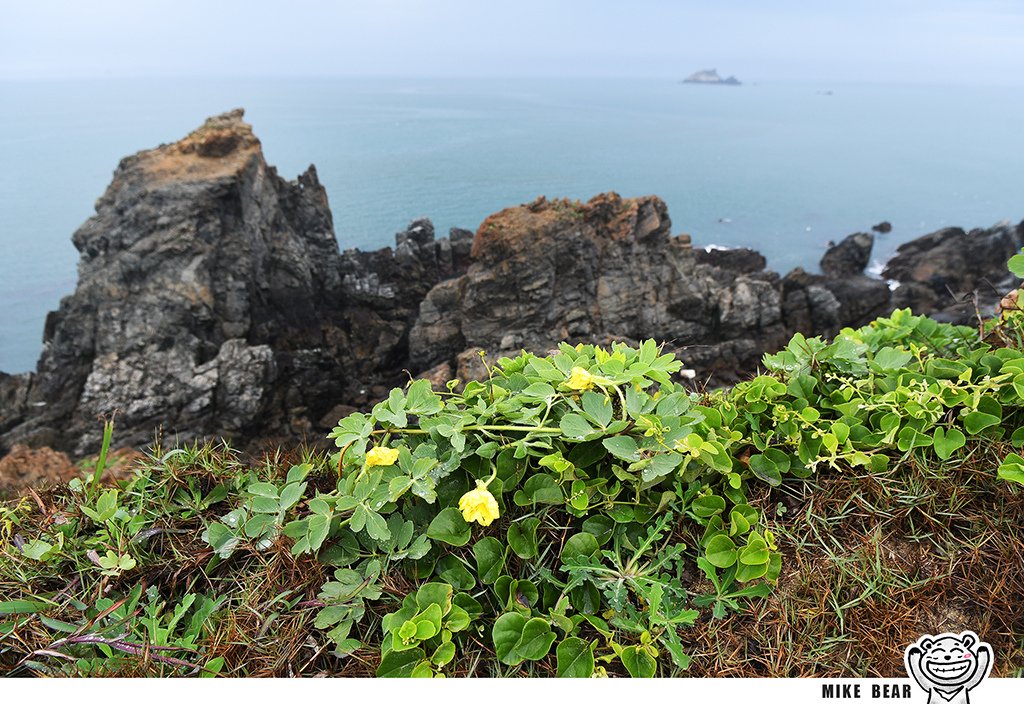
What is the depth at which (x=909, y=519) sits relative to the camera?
130 centimetres

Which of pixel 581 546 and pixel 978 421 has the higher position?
pixel 978 421

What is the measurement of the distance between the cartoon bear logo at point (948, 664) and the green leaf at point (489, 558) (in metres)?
0.76

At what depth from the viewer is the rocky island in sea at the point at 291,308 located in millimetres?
11953

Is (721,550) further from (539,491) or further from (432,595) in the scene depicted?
(432,595)

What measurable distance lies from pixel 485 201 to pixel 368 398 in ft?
87.0

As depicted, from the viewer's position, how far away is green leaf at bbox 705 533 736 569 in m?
1.20

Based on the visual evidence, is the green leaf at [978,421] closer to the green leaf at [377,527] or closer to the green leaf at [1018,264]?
the green leaf at [1018,264]

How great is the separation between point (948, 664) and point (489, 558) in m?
0.83

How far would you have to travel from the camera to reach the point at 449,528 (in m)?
1.23

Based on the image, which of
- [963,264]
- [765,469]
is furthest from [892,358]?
[963,264]

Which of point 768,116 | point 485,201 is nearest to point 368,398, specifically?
point 485,201

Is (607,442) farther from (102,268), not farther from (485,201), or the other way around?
(485,201)

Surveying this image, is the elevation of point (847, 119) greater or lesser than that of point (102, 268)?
greater

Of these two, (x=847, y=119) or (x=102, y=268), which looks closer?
(x=102, y=268)
